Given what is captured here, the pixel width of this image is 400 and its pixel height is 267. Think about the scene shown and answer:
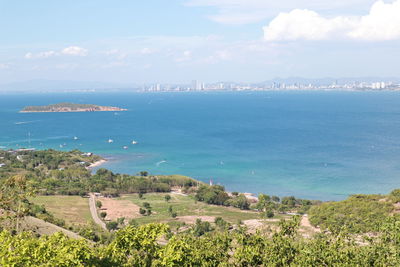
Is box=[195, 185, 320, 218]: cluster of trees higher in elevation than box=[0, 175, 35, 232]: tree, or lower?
lower

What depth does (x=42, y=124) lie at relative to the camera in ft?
417

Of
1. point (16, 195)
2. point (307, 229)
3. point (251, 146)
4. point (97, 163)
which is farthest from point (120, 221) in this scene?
point (251, 146)

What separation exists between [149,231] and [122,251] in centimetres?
122

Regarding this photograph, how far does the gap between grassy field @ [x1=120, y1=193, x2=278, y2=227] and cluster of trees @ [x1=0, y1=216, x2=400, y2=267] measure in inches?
881

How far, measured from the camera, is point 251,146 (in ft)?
283

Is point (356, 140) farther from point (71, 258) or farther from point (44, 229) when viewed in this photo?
point (71, 258)

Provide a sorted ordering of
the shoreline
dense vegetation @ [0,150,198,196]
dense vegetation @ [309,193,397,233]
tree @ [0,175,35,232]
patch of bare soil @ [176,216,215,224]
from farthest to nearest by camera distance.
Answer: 1. the shoreline
2. dense vegetation @ [0,150,198,196]
3. patch of bare soil @ [176,216,215,224]
4. dense vegetation @ [309,193,397,233]
5. tree @ [0,175,35,232]

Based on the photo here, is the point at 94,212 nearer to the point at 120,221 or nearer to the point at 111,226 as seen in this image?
the point at 120,221

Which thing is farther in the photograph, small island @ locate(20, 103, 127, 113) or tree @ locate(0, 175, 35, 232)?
small island @ locate(20, 103, 127, 113)

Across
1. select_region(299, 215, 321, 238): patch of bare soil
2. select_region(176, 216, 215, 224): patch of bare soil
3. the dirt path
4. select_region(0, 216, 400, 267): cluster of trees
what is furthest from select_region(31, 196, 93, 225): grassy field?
select_region(0, 216, 400, 267): cluster of trees

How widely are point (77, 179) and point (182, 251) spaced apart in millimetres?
48048

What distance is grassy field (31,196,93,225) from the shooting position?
39.9 m

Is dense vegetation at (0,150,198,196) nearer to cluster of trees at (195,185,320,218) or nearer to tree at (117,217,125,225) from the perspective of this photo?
cluster of trees at (195,185,320,218)

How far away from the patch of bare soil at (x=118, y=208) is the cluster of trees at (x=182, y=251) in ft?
84.0
